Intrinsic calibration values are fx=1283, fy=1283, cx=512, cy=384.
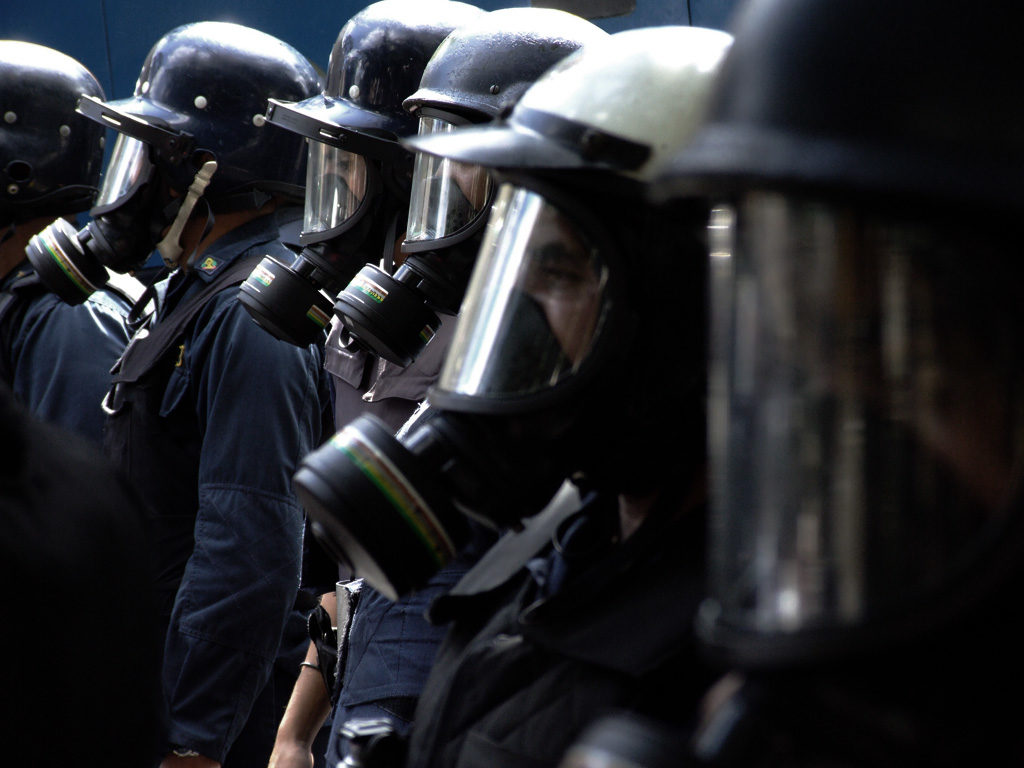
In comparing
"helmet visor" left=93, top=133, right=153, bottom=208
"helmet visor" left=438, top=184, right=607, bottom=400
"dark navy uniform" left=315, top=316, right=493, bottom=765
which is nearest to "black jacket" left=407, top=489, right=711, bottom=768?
"helmet visor" left=438, top=184, right=607, bottom=400

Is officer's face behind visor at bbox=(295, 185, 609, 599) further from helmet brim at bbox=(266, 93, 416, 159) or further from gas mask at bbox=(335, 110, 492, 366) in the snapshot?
helmet brim at bbox=(266, 93, 416, 159)

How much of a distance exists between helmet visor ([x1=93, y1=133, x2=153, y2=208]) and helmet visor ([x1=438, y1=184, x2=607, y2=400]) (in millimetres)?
2617

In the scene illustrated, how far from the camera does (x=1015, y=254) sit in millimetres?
816

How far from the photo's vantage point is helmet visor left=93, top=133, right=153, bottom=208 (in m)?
3.98

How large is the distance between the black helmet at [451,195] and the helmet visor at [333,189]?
1.66 ft

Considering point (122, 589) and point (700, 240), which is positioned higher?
point (700, 240)

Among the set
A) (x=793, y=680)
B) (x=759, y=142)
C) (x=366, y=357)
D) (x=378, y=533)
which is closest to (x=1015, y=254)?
(x=759, y=142)

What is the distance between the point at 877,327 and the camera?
86cm

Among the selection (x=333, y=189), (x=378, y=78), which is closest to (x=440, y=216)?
(x=333, y=189)

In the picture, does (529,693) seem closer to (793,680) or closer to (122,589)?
(122,589)

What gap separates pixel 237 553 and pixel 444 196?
3.63 feet

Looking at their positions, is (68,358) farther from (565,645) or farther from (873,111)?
(873,111)

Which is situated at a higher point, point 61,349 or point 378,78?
point 378,78

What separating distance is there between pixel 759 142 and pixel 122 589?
2.41 feet
